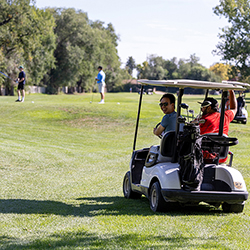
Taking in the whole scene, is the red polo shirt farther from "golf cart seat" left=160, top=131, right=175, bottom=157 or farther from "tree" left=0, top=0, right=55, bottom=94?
"tree" left=0, top=0, right=55, bottom=94

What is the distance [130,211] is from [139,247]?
6.39 feet

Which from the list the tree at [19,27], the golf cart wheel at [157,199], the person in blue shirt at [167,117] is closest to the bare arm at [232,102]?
the person in blue shirt at [167,117]

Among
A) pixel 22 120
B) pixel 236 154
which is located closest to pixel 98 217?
pixel 236 154

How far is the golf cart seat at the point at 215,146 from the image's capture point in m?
5.98

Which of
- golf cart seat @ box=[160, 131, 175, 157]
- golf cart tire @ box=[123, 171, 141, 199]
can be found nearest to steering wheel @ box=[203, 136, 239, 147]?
golf cart seat @ box=[160, 131, 175, 157]

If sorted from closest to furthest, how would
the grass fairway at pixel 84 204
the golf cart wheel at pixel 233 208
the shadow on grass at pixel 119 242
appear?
the shadow on grass at pixel 119 242 < the grass fairway at pixel 84 204 < the golf cart wheel at pixel 233 208

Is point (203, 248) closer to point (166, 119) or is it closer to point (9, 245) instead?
point (9, 245)

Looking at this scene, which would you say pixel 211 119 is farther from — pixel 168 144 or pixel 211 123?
pixel 168 144

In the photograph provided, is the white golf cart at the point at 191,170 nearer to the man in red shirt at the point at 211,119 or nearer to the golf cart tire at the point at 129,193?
the man in red shirt at the point at 211,119

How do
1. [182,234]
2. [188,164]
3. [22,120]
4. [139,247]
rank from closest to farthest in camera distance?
[139,247]
[182,234]
[188,164]
[22,120]

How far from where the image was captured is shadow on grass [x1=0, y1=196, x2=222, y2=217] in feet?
19.9

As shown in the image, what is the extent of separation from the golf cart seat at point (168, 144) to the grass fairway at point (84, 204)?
2.94 ft

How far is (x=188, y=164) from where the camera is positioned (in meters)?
5.65

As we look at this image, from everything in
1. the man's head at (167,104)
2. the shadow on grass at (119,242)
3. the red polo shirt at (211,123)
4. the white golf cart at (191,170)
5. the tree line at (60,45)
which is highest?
the tree line at (60,45)
